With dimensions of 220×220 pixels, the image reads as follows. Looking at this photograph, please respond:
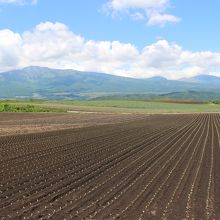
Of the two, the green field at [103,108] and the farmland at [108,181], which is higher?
the green field at [103,108]

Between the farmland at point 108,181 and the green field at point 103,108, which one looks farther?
the green field at point 103,108

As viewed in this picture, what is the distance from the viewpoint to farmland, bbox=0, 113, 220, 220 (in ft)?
35.7

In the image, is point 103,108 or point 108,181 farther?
point 103,108

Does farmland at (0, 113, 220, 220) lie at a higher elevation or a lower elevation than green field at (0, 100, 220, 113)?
lower

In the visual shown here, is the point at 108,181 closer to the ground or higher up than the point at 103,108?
closer to the ground

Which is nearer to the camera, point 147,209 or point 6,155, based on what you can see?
point 147,209

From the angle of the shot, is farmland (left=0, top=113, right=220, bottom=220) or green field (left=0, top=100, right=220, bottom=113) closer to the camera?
farmland (left=0, top=113, right=220, bottom=220)

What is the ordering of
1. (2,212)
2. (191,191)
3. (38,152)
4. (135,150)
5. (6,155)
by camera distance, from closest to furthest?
(2,212) < (191,191) < (6,155) < (38,152) < (135,150)

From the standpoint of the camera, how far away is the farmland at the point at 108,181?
428 inches

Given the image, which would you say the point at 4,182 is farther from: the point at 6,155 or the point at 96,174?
the point at 6,155

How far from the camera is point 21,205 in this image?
11148 millimetres

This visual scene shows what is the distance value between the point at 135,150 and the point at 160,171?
20.6 ft

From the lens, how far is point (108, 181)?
48.0 feet

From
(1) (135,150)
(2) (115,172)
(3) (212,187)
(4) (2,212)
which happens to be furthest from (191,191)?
(1) (135,150)
